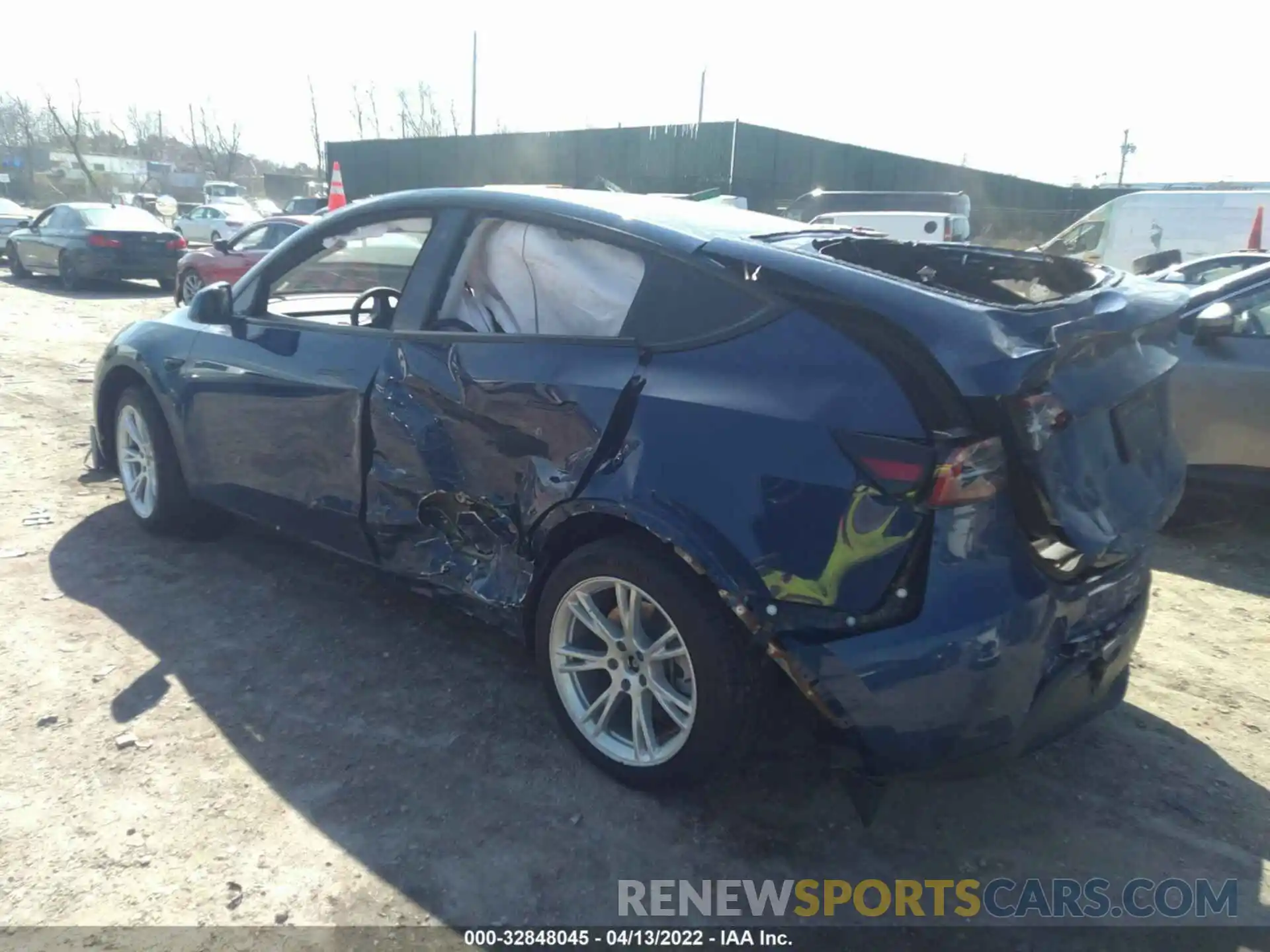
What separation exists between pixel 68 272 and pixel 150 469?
13.2 m

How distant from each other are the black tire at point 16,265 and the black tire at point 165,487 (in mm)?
15307

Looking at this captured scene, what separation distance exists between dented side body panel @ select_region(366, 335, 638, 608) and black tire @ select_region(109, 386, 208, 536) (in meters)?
1.52

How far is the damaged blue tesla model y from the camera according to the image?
93.0 inches

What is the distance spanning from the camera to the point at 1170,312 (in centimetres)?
295

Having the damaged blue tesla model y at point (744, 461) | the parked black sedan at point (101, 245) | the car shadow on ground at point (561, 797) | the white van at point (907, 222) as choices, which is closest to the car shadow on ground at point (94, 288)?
the parked black sedan at point (101, 245)

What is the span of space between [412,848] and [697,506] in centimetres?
123

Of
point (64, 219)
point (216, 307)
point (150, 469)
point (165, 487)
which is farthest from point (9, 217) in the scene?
point (216, 307)

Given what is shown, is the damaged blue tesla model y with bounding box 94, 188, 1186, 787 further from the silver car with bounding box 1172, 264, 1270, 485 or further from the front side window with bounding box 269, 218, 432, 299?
the silver car with bounding box 1172, 264, 1270, 485

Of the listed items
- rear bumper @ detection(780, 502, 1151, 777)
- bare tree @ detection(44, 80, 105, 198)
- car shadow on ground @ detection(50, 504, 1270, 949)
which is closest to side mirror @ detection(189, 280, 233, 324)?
car shadow on ground @ detection(50, 504, 1270, 949)

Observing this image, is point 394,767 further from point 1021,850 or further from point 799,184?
point 799,184

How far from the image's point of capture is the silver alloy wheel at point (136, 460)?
468 centimetres

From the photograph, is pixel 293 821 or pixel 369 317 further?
pixel 369 317

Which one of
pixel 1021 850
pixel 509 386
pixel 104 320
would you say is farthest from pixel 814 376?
pixel 104 320

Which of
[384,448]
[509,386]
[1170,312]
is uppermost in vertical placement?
[1170,312]
